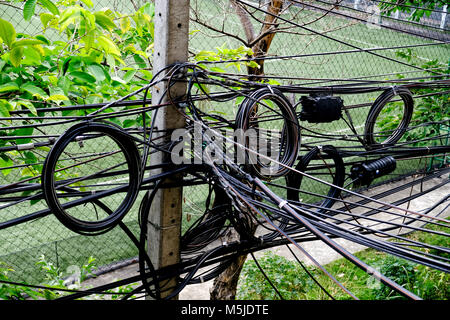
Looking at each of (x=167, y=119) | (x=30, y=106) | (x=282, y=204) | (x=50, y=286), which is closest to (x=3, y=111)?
(x=30, y=106)

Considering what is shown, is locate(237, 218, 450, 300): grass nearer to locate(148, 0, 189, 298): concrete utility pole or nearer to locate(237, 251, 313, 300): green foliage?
locate(237, 251, 313, 300): green foliage

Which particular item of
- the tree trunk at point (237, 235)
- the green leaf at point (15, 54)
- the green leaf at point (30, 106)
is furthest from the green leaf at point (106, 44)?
the tree trunk at point (237, 235)

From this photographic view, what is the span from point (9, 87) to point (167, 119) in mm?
970

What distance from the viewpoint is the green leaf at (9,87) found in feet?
7.85

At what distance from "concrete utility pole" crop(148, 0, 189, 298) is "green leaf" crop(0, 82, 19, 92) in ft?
2.78

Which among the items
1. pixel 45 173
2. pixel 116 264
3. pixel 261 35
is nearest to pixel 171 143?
pixel 45 173

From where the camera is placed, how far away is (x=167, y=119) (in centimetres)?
277

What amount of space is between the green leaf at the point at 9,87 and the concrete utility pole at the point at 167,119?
0.85 m

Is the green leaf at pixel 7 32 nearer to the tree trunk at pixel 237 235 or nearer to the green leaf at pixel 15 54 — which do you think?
the green leaf at pixel 15 54

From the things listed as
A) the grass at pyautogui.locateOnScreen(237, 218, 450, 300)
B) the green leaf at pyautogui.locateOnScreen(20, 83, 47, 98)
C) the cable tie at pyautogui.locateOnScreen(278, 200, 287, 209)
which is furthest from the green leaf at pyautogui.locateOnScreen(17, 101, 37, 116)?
the grass at pyautogui.locateOnScreen(237, 218, 450, 300)

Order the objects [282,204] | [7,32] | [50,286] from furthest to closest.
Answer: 1. [50,286]
2. [7,32]
3. [282,204]

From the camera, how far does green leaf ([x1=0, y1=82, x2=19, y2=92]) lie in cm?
239

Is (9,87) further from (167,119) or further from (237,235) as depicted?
(237,235)
